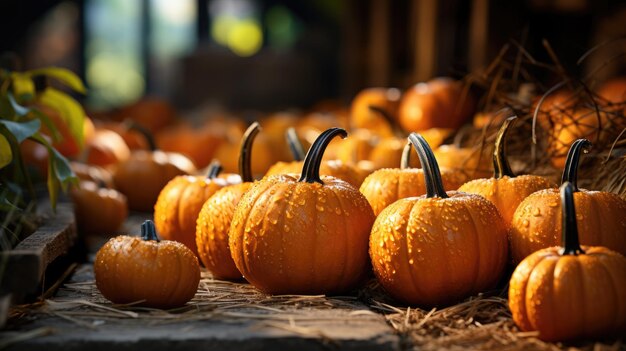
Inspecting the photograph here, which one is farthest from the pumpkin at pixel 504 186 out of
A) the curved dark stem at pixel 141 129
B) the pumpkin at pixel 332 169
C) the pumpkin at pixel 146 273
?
the curved dark stem at pixel 141 129

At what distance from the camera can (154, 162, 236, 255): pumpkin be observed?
2.99 m

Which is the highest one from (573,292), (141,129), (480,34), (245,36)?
(245,36)

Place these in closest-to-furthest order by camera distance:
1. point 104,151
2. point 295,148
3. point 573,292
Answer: point 573,292
point 295,148
point 104,151

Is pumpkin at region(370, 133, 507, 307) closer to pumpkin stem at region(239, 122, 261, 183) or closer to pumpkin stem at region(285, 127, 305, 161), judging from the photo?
pumpkin stem at region(239, 122, 261, 183)

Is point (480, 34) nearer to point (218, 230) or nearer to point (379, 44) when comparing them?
point (218, 230)

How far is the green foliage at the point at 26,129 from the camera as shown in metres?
2.72

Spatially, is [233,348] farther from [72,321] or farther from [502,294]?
[502,294]

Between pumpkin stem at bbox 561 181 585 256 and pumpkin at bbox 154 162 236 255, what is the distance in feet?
4.49

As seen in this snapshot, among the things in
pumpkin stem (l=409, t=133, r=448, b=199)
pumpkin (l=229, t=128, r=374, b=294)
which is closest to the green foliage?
pumpkin (l=229, t=128, r=374, b=294)

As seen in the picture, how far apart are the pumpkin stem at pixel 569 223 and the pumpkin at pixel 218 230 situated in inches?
40.2

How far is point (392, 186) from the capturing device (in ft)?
9.00

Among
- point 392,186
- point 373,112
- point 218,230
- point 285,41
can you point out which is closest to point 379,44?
point 373,112

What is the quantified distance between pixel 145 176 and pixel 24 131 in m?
1.86

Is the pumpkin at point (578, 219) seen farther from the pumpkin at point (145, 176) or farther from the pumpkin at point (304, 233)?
the pumpkin at point (145, 176)
